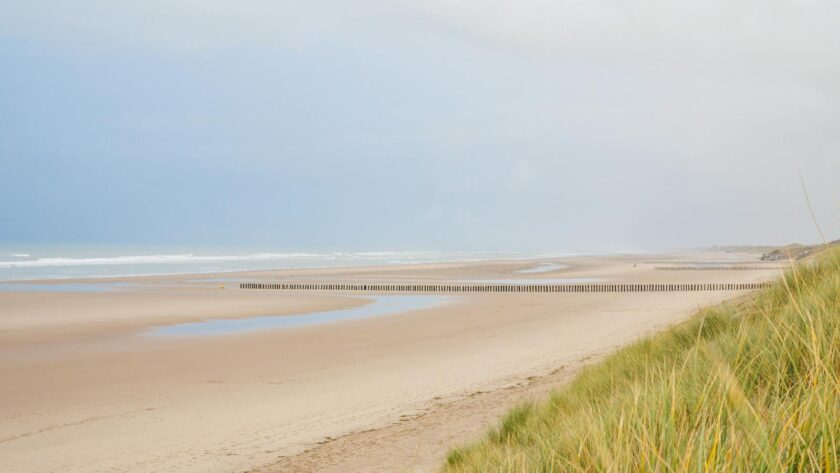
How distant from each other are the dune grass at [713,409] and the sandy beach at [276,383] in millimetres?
2300

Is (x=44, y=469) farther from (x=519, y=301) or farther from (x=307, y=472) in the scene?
(x=519, y=301)

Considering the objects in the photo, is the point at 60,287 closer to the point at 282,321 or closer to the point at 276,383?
the point at 282,321

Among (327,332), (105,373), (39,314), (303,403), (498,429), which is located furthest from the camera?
(39,314)

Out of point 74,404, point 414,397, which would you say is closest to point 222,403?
point 74,404

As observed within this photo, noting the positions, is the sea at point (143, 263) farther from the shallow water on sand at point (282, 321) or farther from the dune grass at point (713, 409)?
the dune grass at point (713, 409)

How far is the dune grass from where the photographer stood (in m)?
2.58

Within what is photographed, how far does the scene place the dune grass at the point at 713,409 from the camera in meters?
2.58

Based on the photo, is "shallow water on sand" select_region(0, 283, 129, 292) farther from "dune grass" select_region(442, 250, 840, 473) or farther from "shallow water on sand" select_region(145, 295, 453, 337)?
"dune grass" select_region(442, 250, 840, 473)

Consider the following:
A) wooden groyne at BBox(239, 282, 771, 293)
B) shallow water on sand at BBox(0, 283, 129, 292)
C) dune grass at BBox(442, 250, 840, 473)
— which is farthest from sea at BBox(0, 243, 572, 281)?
dune grass at BBox(442, 250, 840, 473)

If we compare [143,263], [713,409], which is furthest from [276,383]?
[143,263]

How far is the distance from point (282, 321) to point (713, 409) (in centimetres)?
2187

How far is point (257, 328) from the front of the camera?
22.2 meters

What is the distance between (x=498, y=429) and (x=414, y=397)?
3.97m

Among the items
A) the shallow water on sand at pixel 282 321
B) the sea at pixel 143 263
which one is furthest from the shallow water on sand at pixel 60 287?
the shallow water on sand at pixel 282 321
